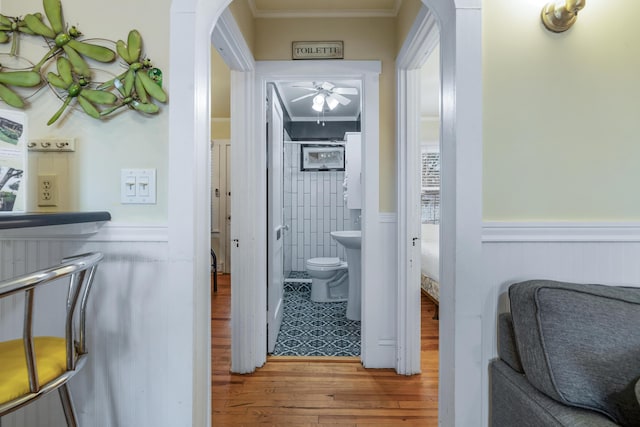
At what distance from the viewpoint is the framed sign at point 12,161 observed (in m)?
0.91

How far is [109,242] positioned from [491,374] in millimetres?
1439

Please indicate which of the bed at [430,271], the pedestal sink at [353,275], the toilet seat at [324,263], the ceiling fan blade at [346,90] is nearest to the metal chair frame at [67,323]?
the pedestal sink at [353,275]

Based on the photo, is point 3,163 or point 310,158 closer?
point 3,163

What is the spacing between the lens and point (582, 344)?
0.80 metres

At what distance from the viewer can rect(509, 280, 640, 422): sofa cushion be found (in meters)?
0.77

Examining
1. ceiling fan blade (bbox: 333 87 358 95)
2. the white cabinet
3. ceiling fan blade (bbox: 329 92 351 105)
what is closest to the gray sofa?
the white cabinet

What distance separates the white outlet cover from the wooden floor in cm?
127

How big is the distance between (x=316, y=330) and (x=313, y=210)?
7.79 ft

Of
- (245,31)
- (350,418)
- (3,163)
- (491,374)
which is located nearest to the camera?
(3,163)

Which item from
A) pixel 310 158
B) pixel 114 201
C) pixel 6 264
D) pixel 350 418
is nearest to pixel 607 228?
pixel 350 418

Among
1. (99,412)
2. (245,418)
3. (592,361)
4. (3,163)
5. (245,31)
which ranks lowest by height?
(245,418)

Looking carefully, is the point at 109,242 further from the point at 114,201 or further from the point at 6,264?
the point at 6,264

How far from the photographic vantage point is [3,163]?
91 cm

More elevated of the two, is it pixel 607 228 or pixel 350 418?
pixel 607 228
